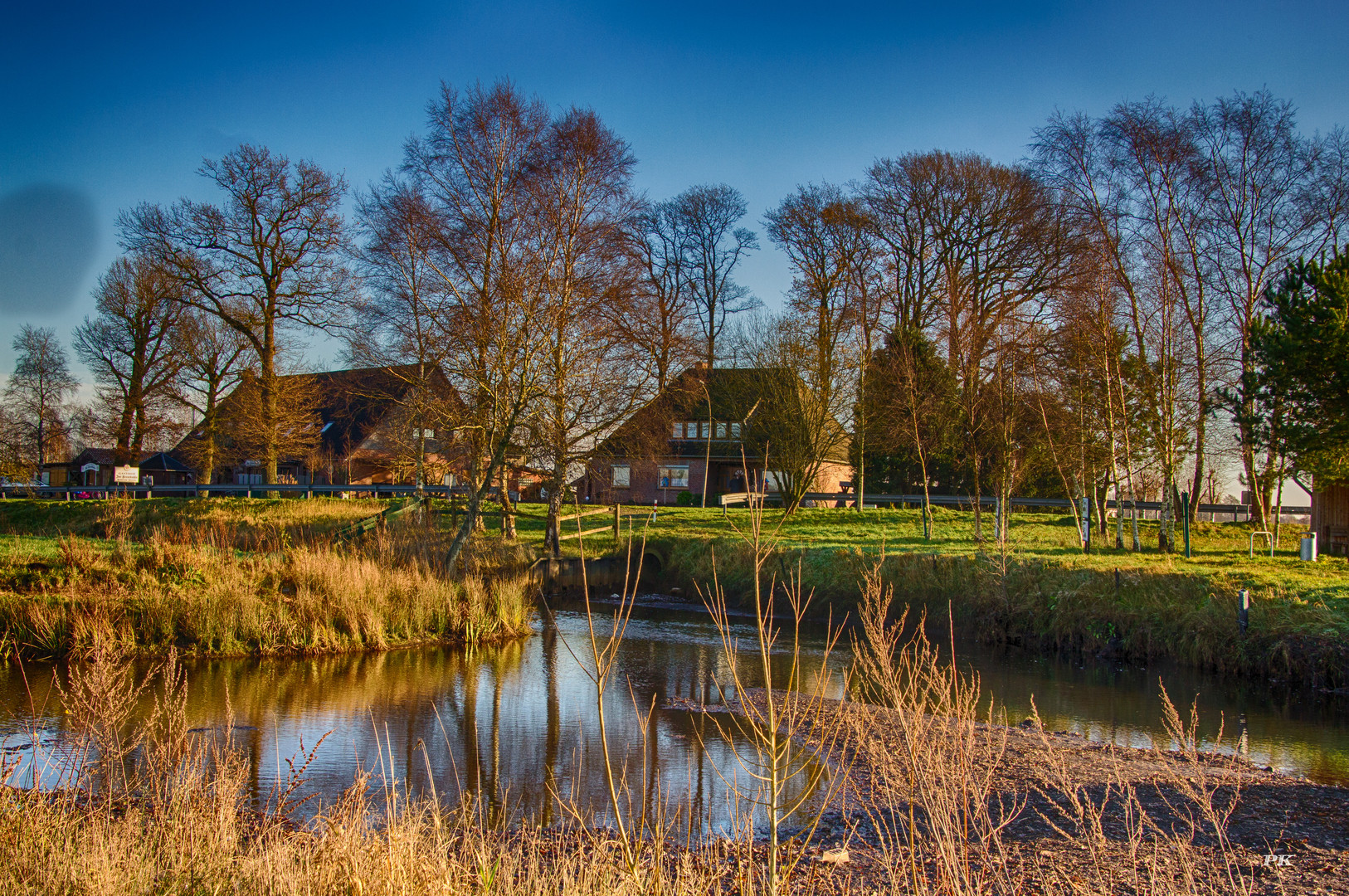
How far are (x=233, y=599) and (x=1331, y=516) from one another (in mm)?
23361

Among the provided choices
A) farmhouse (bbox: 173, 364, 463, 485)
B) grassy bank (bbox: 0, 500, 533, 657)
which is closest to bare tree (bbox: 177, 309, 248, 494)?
farmhouse (bbox: 173, 364, 463, 485)

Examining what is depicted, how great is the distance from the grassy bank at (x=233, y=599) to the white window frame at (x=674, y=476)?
2366 centimetres

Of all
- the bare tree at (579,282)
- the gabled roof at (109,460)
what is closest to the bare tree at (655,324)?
the bare tree at (579,282)

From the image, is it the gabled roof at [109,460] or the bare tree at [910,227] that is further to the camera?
the gabled roof at [109,460]

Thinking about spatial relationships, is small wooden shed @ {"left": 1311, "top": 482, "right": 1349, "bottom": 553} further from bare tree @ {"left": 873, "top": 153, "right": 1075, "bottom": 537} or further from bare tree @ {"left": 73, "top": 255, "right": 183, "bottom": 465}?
bare tree @ {"left": 73, "top": 255, "right": 183, "bottom": 465}

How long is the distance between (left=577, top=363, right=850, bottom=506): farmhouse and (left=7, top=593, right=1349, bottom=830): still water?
9.50ft

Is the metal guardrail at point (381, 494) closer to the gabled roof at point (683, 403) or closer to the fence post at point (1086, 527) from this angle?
the gabled roof at point (683, 403)

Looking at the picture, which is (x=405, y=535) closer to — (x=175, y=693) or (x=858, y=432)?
(x=175, y=693)

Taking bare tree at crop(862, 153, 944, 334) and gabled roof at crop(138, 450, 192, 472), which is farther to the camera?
gabled roof at crop(138, 450, 192, 472)

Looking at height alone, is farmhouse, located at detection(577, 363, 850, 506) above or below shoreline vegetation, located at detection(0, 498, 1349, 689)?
above

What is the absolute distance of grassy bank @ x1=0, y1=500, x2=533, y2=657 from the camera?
11.6 meters

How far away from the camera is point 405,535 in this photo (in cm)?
1831

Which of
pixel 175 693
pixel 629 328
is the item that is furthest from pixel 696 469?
pixel 175 693

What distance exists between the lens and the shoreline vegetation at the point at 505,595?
39.1ft
